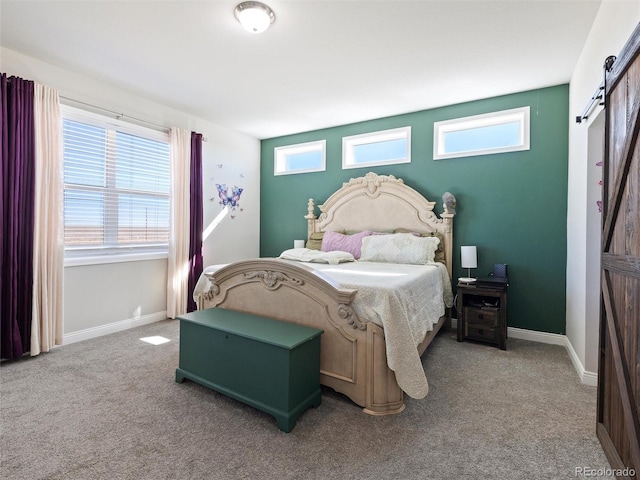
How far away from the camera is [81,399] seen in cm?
211

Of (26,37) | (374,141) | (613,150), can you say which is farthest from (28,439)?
(374,141)

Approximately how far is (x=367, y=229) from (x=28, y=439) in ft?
11.7

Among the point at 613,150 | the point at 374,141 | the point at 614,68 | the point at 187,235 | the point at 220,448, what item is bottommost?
the point at 220,448

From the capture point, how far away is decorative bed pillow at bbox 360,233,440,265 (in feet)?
11.4

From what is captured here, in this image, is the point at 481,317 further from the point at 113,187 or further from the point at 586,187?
the point at 113,187

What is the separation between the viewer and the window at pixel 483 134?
3.48 meters

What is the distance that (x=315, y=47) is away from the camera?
2.64 m

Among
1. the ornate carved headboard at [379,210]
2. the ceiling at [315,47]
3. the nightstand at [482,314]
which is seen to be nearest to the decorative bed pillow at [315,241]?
the ornate carved headboard at [379,210]

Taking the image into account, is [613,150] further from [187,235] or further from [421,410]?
[187,235]

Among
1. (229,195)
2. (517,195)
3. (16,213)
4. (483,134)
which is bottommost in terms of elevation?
(16,213)

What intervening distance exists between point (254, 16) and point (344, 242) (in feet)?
8.54

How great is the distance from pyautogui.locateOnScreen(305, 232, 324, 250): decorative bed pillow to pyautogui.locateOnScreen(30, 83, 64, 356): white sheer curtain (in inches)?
110

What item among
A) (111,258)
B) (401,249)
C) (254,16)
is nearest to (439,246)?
(401,249)

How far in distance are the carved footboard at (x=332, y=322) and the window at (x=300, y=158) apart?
2.80m
